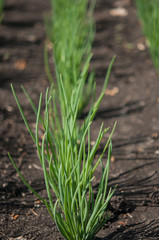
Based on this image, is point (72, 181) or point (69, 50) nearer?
point (72, 181)

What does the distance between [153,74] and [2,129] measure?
1474 mm

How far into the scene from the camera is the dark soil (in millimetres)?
1735

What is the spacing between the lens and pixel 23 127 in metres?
2.54

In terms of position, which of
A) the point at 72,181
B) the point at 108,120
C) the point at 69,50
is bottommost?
the point at 108,120

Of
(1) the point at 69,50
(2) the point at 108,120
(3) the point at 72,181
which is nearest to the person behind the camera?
(3) the point at 72,181

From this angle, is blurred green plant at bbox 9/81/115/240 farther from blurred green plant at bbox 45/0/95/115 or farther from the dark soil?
blurred green plant at bbox 45/0/95/115

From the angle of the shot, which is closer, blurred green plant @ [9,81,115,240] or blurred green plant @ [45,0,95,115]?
blurred green plant @ [9,81,115,240]

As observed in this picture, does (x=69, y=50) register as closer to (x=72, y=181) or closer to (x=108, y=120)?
(x=108, y=120)

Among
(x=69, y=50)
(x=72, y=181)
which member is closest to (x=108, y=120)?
(x=69, y=50)

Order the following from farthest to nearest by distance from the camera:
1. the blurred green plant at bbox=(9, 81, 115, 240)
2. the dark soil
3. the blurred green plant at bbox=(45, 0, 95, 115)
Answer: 1. the blurred green plant at bbox=(45, 0, 95, 115)
2. the dark soil
3. the blurred green plant at bbox=(9, 81, 115, 240)

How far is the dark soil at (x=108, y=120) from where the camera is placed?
1.74 meters

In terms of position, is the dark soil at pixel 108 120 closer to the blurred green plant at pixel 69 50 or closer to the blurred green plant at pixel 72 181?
the blurred green plant at pixel 72 181

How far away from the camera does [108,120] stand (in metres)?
2.61

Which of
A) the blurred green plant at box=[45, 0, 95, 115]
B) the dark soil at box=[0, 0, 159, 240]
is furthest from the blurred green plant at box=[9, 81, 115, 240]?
the blurred green plant at box=[45, 0, 95, 115]
